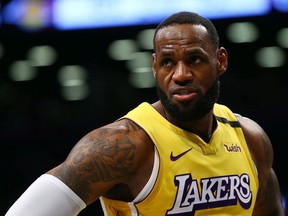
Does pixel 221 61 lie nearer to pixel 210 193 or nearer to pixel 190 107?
pixel 190 107

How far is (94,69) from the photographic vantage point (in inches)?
325

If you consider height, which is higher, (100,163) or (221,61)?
(221,61)

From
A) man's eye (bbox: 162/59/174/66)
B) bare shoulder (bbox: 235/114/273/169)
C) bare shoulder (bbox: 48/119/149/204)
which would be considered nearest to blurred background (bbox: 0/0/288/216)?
bare shoulder (bbox: 235/114/273/169)

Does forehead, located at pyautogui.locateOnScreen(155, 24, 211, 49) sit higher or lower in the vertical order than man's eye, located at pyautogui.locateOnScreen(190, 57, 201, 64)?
higher

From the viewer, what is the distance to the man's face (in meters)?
2.94

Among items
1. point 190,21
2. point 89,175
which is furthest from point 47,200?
point 190,21

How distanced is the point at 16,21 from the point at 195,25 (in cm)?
519

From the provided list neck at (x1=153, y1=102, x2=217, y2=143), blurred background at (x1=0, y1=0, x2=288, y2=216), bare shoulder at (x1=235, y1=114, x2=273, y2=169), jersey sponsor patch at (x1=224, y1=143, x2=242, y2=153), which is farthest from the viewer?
blurred background at (x1=0, y1=0, x2=288, y2=216)

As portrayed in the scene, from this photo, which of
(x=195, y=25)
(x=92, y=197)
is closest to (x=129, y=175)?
(x=92, y=197)

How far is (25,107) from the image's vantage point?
820cm

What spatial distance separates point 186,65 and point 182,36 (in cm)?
12

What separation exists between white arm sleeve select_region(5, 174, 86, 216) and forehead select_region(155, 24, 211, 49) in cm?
74

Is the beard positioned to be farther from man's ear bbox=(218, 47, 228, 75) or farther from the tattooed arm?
the tattooed arm

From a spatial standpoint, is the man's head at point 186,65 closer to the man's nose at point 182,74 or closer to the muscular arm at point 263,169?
the man's nose at point 182,74
